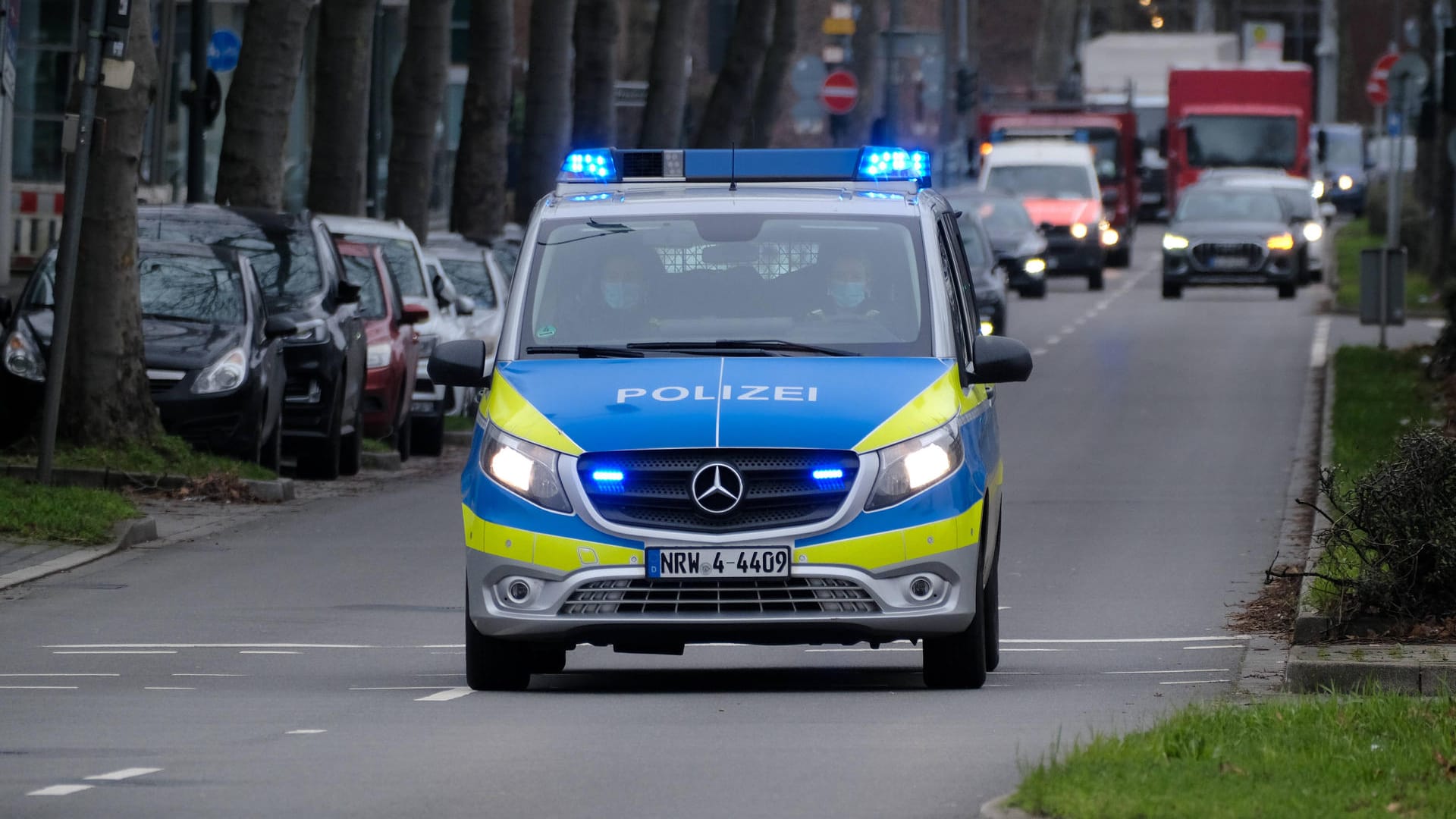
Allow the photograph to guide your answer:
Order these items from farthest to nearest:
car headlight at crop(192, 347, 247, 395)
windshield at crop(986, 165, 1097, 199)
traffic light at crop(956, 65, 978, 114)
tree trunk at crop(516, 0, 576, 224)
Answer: traffic light at crop(956, 65, 978, 114), windshield at crop(986, 165, 1097, 199), tree trunk at crop(516, 0, 576, 224), car headlight at crop(192, 347, 247, 395)

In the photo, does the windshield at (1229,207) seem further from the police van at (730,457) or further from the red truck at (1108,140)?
the police van at (730,457)

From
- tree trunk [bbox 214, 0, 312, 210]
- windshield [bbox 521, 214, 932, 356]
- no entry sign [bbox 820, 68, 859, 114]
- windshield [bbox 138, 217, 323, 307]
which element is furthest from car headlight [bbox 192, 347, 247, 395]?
no entry sign [bbox 820, 68, 859, 114]

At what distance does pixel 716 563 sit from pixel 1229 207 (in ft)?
132

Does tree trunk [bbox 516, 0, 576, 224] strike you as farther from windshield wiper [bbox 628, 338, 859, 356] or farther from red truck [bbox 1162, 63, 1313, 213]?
red truck [bbox 1162, 63, 1313, 213]

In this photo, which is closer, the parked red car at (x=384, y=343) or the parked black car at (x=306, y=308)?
the parked black car at (x=306, y=308)

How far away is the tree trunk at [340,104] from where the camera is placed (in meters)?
29.6

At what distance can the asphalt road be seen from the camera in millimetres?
8383

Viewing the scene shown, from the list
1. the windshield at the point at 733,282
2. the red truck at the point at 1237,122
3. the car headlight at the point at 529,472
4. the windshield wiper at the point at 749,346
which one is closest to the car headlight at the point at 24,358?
the windshield at the point at 733,282

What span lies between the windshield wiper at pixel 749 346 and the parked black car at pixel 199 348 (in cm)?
958

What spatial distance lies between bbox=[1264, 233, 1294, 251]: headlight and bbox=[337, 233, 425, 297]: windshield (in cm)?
2425

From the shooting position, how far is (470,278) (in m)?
29.9

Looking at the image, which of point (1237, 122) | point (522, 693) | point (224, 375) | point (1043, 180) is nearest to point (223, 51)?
point (224, 375)

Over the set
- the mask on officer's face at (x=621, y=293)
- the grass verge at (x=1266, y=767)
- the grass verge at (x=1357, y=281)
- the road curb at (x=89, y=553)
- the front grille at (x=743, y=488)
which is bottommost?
the grass verge at (x=1357, y=281)

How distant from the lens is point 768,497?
1031 centimetres
